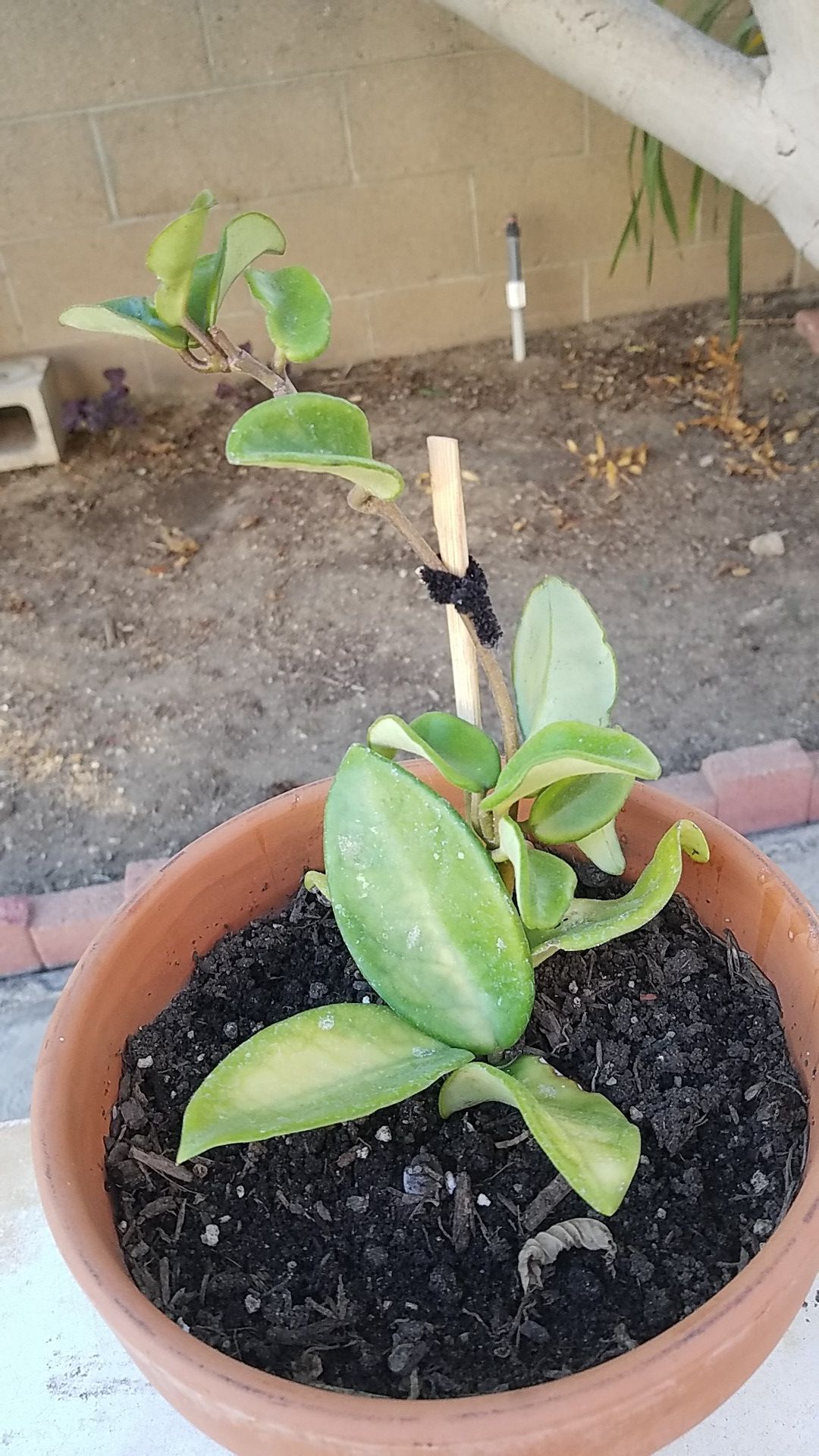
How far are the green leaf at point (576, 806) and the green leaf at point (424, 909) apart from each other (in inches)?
2.7

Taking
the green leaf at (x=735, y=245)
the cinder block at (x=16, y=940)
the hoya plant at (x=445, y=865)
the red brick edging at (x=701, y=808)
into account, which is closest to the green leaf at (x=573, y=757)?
the hoya plant at (x=445, y=865)

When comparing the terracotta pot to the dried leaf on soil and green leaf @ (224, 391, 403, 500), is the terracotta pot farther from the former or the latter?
green leaf @ (224, 391, 403, 500)

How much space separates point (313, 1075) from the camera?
66 cm

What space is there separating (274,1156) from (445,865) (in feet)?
0.75

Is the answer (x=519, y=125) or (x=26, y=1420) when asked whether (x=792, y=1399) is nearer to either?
(x=26, y=1420)

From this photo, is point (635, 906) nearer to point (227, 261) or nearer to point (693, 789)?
point (227, 261)

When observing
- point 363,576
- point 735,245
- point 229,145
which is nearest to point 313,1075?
point 363,576

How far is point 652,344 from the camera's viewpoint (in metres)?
2.50

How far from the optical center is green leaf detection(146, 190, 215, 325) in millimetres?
527

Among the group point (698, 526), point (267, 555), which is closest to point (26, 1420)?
point (267, 555)

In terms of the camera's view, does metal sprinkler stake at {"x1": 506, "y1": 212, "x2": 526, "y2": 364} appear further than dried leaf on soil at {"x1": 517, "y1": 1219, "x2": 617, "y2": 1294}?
Yes

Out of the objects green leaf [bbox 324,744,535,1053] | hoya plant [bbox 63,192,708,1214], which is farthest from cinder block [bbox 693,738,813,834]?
green leaf [bbox 324,744,535,1053]

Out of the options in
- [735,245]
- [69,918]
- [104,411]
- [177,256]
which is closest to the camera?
[177,256]

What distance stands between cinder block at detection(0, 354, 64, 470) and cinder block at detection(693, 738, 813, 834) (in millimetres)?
1532
